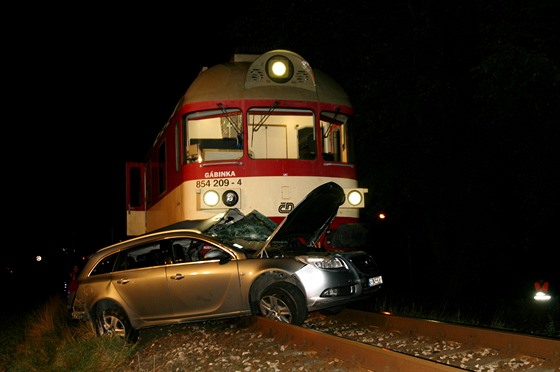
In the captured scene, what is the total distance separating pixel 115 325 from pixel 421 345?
14.1ft

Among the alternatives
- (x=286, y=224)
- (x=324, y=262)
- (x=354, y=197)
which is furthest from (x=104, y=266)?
(x=354, y=197)

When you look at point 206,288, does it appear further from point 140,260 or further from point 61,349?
point 61,349

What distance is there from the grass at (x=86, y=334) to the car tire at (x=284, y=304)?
180 centimetres

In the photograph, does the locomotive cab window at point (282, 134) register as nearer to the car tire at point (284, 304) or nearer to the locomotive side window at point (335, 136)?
the locomotive side window at point (335, 136)

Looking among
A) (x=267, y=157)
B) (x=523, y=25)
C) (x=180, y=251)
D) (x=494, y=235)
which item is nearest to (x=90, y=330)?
(x=180, y=251)

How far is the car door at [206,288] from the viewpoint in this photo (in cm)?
995

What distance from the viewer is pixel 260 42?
19.3 metres

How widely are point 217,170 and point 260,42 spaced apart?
7.30 metres

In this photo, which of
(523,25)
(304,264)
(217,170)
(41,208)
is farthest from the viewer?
(41,208)

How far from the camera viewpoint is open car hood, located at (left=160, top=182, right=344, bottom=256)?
35.0ft

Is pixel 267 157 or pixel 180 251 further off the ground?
pixel 267 157

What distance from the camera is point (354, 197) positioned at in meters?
13.4

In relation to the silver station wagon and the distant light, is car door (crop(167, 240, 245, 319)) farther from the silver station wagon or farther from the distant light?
the distant light

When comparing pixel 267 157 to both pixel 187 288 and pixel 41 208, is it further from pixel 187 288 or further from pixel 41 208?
pixel 41 208
